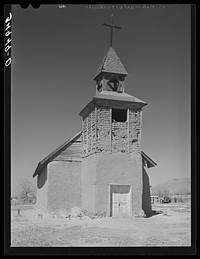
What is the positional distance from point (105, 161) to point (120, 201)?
1.04 m

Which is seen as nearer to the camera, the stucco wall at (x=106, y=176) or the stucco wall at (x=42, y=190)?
the stucco wall at (x=42, y=190)

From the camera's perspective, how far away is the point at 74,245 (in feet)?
33.7

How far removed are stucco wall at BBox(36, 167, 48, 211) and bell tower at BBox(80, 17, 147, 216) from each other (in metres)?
0.92

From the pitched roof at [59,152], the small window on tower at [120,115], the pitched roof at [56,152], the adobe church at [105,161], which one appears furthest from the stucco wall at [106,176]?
the small window on tower at [120,115]

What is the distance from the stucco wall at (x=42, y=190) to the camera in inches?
414

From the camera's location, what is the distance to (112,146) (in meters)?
11.0

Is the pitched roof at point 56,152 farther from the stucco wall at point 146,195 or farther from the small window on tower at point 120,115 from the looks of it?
the stucco wall at point 146,195

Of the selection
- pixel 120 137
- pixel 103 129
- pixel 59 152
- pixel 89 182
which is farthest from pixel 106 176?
pixel 59 152

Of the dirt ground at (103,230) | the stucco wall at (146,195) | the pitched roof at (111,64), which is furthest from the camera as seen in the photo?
the stucco wall at (146,195)

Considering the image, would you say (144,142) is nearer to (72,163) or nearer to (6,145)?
(72,163)

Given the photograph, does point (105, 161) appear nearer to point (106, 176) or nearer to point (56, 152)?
point (106, 176)

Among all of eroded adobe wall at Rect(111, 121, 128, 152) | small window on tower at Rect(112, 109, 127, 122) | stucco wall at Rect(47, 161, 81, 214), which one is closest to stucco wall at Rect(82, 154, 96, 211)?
stucco wall at Rect(47, 161, 81, 214)

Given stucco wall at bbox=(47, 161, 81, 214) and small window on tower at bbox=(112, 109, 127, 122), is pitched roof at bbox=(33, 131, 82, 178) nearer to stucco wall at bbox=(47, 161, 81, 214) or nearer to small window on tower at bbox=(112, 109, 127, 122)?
stucco wall at bbox=(47, 161, 81, 214)
